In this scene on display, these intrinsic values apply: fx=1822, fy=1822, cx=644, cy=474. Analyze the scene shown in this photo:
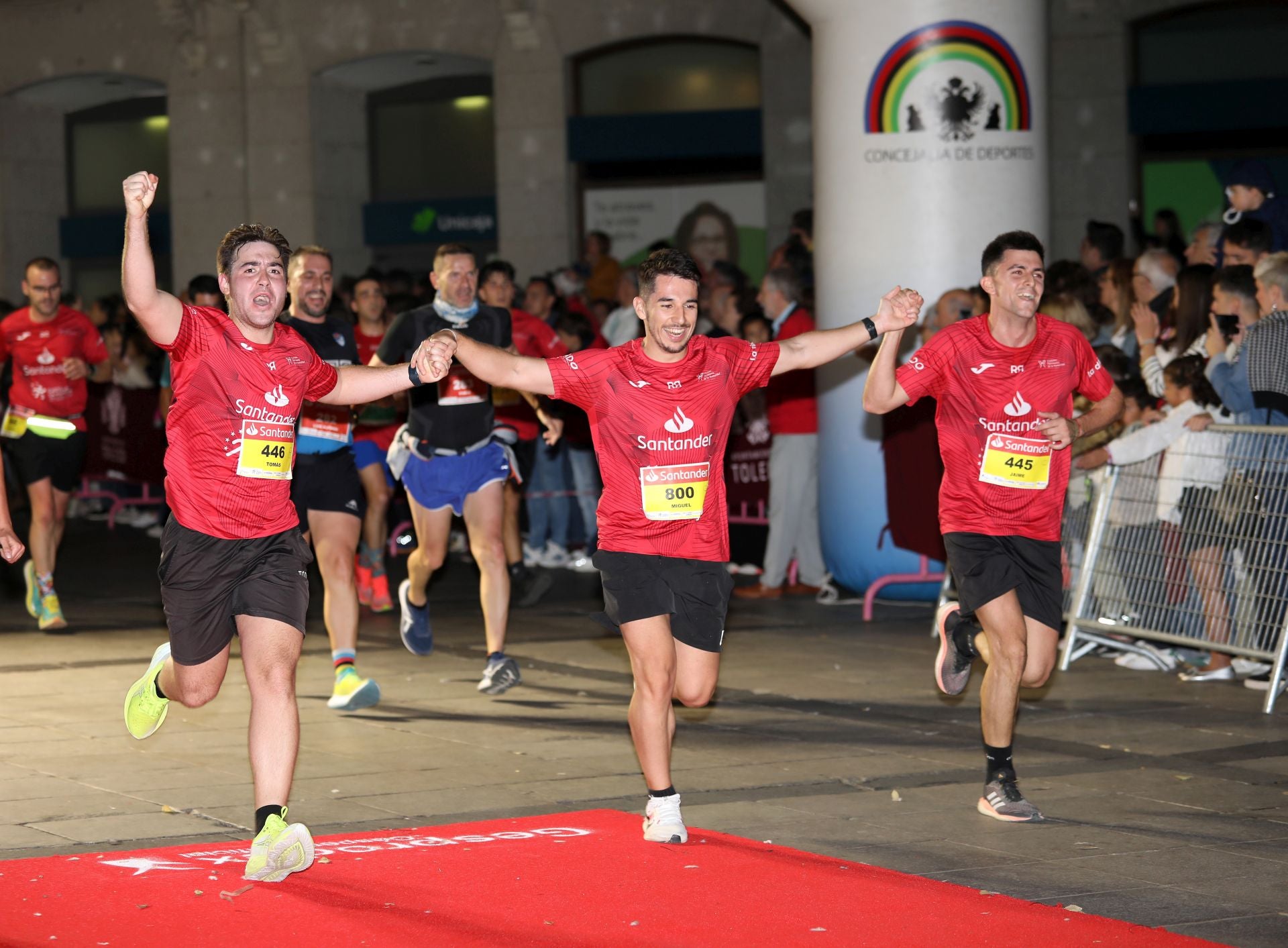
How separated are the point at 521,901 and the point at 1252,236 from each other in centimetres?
671

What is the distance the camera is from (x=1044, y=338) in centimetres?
690

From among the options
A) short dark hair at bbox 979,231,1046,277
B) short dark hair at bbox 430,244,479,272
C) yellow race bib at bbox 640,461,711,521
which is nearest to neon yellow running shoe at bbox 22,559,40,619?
short dark hair at bbox 430,244,479,272

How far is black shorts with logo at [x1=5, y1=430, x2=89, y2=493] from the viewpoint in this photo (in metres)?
11.6

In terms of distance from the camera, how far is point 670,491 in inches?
247

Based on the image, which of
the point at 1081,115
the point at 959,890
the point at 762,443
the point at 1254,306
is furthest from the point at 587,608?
the point at 1081,115

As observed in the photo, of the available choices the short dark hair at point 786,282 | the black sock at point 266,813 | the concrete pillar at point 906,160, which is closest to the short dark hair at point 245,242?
the black sock at point 266,813

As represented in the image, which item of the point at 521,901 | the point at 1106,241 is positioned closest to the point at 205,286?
the point at 1106,241

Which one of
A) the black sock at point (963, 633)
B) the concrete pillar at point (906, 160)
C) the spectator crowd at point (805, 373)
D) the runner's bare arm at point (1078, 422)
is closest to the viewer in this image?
the runner's bare arm at point (1078, 422)

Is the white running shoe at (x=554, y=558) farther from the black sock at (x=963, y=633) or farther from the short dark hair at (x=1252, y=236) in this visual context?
the black sock at (x=963, y=633)

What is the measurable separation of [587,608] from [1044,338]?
19.6ft

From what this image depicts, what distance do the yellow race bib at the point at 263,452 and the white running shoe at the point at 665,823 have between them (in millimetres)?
1652

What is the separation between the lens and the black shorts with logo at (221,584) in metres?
5.86

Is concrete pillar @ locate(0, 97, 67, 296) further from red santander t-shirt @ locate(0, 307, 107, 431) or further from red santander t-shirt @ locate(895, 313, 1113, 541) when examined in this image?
red santander t-shirt @ locate(895, 313, 1113, 541)

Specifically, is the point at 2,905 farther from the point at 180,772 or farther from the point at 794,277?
the point at 794,277
